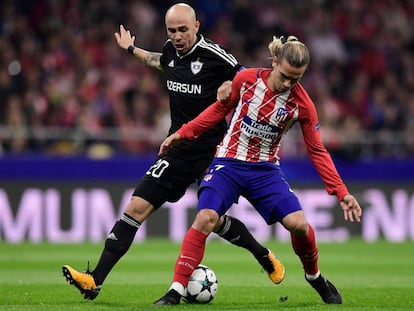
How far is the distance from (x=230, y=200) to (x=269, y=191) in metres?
0.31

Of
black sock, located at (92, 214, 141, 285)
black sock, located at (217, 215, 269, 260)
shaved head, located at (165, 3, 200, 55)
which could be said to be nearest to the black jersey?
shaved head, located at (165, 3, 200, 55)

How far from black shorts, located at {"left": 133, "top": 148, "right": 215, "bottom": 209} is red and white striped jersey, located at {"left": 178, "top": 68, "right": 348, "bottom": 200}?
0.73m

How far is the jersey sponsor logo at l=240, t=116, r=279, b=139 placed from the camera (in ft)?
26.0

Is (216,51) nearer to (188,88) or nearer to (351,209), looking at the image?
(188,88)

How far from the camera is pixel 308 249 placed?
26.2ft

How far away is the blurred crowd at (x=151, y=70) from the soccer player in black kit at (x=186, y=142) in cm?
763

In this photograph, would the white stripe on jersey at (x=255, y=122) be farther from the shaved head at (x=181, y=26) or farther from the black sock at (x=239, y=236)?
the black sock at (x=239, y=236)

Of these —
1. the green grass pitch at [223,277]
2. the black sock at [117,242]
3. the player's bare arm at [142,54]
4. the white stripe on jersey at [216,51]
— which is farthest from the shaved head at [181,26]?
the green grass pitch at [223,277]

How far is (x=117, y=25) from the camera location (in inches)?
738

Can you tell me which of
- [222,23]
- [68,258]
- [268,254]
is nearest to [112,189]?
[68,258]

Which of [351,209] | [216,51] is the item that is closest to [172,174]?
[216,51]

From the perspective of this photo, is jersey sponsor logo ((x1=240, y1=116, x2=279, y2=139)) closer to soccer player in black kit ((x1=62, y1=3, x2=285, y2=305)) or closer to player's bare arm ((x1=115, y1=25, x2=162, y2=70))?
soccer player in black kit ((x1=62, y1=3, x2=285, y2=305))

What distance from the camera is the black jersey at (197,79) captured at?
874cm

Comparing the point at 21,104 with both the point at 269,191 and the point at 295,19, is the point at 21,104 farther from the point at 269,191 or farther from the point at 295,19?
the point at 269,191
